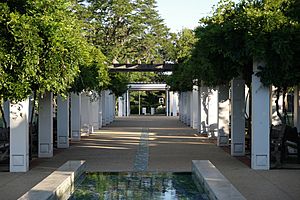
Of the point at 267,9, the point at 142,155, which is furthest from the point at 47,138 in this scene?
the point at 267,9

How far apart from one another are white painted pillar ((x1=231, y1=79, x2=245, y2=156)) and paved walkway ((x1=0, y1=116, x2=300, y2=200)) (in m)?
0.49

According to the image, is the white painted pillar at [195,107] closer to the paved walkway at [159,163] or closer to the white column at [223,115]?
the paved walkway at [159,163]

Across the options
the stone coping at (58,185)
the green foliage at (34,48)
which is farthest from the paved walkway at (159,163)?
the green foliage at (34,48)

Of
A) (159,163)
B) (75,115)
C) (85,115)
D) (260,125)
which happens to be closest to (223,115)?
(159,163)

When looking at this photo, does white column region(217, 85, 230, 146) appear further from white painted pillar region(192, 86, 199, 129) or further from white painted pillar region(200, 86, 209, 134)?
white painted pillar region(192, 86, 199, 129)

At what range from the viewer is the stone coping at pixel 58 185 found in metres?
8.86

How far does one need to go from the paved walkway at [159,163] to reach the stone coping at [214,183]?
17.6 inches

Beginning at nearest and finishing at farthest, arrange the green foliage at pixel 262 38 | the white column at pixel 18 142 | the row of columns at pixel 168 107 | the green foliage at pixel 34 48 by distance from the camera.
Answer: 1. the green foliage at pixel 34 48
2. the green foliage at pixel 262 38
3. the white column at pixel 18 142
4. the row of columns at pixel 168 107

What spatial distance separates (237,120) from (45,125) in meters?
5.96

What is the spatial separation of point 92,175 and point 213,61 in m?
4.62

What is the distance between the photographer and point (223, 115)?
20375 millimetres

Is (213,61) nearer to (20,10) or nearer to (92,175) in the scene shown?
(92,175)

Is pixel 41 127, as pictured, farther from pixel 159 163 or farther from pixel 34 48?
pixel 34 48

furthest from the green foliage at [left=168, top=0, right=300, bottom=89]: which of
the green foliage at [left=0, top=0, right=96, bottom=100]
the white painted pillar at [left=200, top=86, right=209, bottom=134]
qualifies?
the white painted pillar at [left=200, top=86, right=209, bottom=134]
